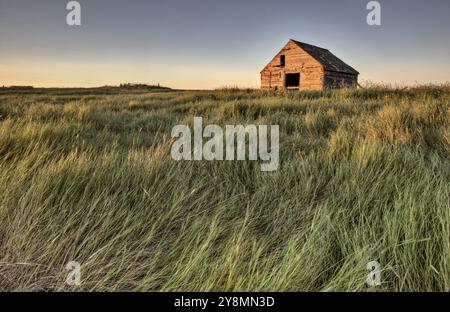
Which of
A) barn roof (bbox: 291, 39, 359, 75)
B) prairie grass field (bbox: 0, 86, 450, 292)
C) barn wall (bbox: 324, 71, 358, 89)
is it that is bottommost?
prairie grass field (bbox: 0, 86, 450, 292)

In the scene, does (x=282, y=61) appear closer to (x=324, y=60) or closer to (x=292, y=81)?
(x=324, y=60)

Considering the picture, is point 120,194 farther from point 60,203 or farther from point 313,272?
point 313,272

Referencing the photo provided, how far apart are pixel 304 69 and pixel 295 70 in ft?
2.54

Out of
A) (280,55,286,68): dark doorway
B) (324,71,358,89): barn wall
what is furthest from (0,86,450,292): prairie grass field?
(280,55,286,68): dark doorway

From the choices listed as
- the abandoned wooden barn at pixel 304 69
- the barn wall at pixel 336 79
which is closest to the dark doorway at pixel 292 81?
the abandoned wooden barn at pixel 304 69

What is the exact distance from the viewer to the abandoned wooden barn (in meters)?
22.0

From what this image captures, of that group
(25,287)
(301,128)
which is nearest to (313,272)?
(25,287)

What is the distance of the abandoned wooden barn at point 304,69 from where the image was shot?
21953 mm

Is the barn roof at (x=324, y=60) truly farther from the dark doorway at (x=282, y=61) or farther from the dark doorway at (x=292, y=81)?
the dark doorway at (x=292, y=81)

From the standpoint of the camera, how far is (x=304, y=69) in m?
22.9

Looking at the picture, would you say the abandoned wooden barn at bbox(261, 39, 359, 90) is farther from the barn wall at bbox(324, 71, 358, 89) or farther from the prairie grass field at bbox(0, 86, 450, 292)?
the prairie grass field at bbox(0, 86, 450, 292)

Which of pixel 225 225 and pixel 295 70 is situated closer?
pixel 225 225

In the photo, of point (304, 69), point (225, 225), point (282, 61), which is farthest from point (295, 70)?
point (225, 225)

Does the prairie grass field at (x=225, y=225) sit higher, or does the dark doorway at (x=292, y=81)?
the dark doorway at (x=292, y=81)
